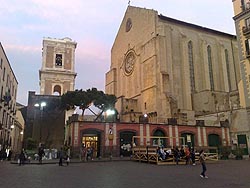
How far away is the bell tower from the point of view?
49.5 m

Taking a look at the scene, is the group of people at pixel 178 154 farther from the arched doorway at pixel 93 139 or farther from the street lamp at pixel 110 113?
the street lamp at pixel 110 113

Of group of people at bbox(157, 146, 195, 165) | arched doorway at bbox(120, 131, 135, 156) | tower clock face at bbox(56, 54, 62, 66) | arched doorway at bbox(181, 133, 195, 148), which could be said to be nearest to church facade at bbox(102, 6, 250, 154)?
arched doorway at bbox(181, 133, 195, 148)

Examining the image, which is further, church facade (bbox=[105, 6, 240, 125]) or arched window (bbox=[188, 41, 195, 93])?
arched window (bbox=[188, 41, 195, 93])

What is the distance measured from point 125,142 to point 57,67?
27851mm

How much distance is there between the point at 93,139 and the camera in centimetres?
2958

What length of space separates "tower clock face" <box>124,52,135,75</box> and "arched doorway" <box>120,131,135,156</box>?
82.6 ft

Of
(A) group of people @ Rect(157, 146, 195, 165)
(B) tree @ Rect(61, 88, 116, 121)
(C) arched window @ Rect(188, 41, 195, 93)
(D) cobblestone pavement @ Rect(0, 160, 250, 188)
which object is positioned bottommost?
(D) cobblestone pavement @ Rect(0, 160, 250, 188)

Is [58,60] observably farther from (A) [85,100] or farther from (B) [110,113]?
(B) [110,113]

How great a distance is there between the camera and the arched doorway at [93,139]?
94.1ft

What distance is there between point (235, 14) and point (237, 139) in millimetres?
16854

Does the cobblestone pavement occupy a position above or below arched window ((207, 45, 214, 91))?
below

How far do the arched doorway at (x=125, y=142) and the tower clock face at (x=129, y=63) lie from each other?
2517 centimetres

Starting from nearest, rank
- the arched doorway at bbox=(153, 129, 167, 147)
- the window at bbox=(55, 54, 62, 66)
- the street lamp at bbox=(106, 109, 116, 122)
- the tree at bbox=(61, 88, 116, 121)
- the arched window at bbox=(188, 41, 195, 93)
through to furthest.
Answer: the arched doorway at bbox=(153, 129, 167, 147), the tree at bbox=(61, 88, 116, 121), the street lamp at bbox=(106, 109, 116, 122), the arched window at bbox=(188, 41, 195, 93), the window at bbox=(55, 54, 62, 66)

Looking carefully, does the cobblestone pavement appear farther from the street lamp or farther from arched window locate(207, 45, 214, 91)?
arched window locate(207, 45, 214, 91)
